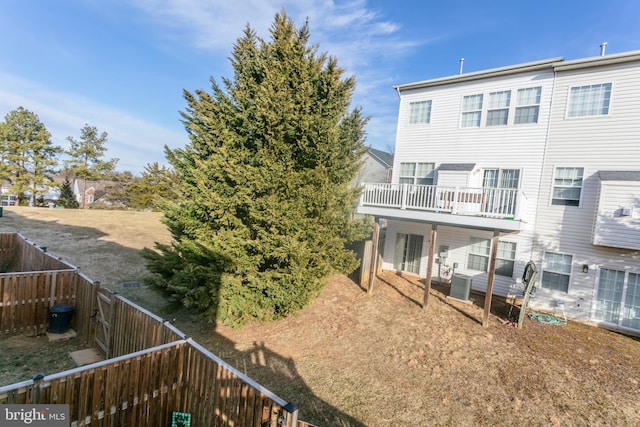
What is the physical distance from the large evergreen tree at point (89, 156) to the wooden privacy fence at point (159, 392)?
43319mm

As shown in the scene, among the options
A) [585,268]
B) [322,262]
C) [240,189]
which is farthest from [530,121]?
[240,189]

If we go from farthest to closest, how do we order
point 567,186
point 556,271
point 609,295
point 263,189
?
point 556,271
point 567,186
point 609,295
point 263,189

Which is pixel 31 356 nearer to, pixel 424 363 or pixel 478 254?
pixel 424 363

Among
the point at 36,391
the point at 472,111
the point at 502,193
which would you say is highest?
the point at 472,111

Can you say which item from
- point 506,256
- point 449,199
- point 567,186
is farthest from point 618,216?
point 449,199

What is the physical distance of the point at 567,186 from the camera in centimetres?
1033

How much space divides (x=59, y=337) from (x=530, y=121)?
1663cm

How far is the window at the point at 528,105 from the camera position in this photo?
10891 millimetres

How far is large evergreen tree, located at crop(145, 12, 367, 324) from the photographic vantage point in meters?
8.40

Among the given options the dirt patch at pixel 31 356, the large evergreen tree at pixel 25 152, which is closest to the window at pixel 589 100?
the dirt patch at pixel 31 356

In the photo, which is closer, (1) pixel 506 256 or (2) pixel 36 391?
(2) pixel 36 391

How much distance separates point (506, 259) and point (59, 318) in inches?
582

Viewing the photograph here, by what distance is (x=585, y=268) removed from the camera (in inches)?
392

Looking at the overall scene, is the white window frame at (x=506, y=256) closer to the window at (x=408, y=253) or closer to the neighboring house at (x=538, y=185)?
the neighboring house at (x=538, y=185)
